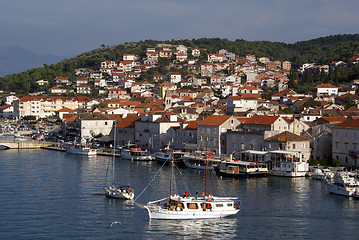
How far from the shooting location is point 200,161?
51.9 meters

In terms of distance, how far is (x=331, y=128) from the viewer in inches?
2015

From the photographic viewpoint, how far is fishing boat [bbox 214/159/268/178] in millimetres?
46344

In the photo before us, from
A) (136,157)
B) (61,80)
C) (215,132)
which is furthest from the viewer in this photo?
(61,80)

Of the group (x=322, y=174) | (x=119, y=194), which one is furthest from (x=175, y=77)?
(x=119, y=194)

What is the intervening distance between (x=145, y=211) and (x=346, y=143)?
2258 cm

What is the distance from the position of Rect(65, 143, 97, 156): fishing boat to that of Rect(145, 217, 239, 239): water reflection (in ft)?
112

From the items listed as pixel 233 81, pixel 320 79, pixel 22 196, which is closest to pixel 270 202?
pixel 22 196

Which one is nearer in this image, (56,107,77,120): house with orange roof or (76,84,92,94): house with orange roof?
(56,107,77,120): house with orange roof

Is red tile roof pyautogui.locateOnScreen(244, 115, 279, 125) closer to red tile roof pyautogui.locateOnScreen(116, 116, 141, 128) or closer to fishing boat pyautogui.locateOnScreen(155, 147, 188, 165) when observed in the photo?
fishing boat pyautogui.locateOnScreen(155, 147, 188, 165)

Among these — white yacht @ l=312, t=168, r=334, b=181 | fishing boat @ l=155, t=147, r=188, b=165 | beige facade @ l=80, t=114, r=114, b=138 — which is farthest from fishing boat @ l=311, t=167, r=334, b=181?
beige facade @ l=80, t=114, r=114, b=138

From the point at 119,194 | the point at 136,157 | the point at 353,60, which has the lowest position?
the point at 119,194

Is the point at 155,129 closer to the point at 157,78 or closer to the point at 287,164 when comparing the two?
the point at 287,164

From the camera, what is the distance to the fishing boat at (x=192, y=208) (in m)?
31.0

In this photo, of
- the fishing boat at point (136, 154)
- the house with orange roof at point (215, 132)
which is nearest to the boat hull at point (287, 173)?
the house with orange roof at point (215, 132)
